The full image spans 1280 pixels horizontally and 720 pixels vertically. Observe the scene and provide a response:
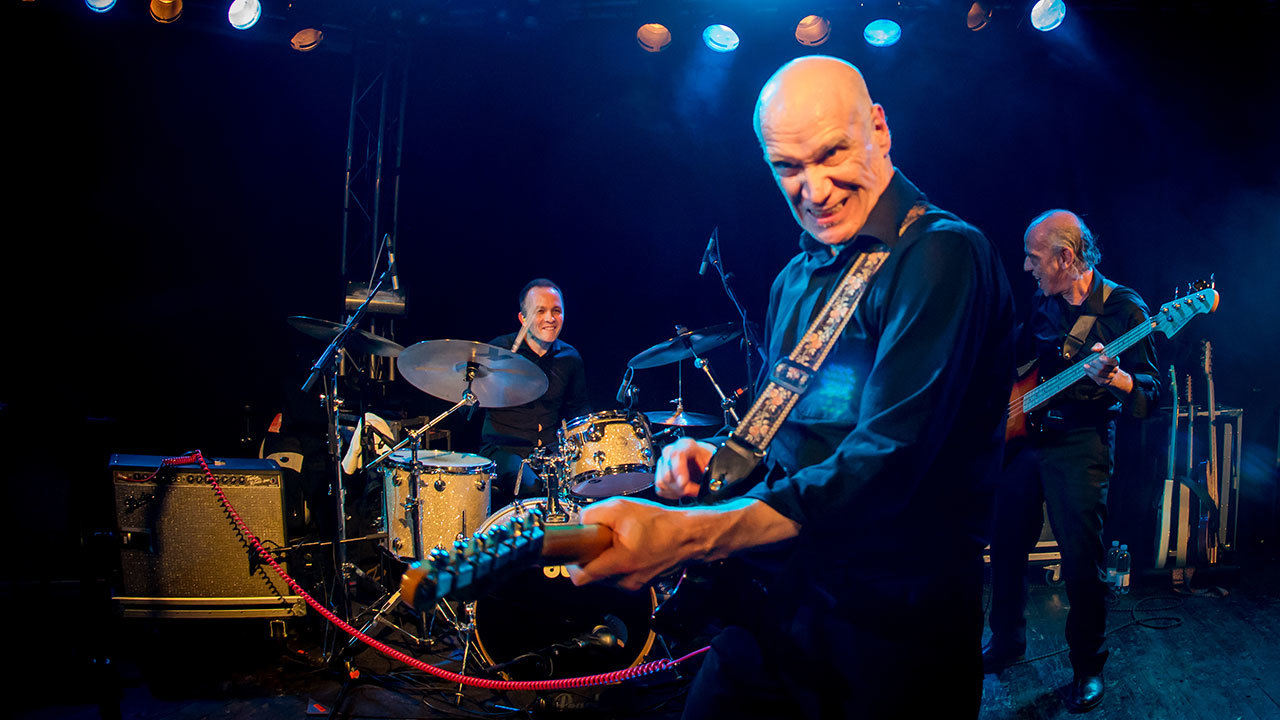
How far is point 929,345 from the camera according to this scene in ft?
4.14

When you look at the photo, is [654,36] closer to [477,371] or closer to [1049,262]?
[477,371]

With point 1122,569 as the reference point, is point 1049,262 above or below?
above

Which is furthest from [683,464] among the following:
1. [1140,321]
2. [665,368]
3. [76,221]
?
[76,221]

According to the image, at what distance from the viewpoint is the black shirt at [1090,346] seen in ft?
12.9

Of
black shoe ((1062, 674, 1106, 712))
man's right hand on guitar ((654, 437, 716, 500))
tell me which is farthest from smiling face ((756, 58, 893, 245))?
black shoe ((1062, 674, 1106, 712))

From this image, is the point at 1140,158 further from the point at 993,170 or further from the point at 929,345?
the point at 929,345

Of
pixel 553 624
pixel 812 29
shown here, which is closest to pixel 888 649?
pixel 553 624

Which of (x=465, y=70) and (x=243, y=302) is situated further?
(x=465, y=70)

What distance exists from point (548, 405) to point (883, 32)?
14.6 ft

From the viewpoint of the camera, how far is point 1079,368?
3.97m

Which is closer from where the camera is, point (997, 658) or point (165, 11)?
point (997, 658)

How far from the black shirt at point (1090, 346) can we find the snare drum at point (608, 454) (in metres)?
2.28

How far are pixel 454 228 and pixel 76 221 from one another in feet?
10.8

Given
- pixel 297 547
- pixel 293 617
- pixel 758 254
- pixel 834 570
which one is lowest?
pixel 293 617
